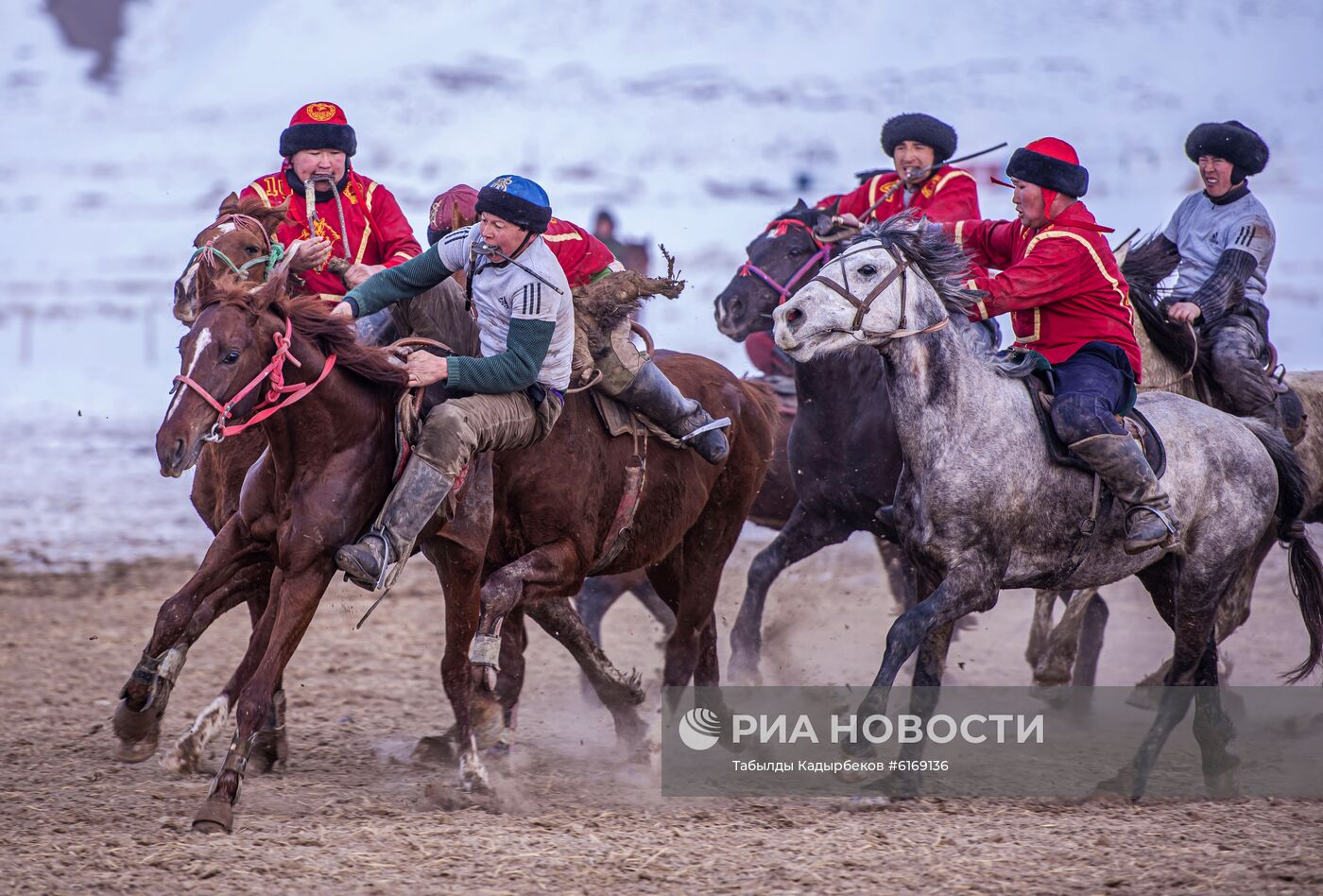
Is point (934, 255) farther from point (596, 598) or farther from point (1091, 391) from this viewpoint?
point (596, 598)

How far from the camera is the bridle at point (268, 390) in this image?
15.6ft

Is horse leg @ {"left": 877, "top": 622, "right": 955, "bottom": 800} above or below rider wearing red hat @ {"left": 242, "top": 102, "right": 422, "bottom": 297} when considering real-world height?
below

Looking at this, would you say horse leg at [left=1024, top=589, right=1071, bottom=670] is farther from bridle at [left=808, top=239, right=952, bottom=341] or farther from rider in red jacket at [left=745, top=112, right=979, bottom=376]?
bridle at [left=808, top=239, right=952, bottom=341]

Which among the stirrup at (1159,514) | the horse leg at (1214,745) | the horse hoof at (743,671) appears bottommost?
the horse leg at (1214,745)

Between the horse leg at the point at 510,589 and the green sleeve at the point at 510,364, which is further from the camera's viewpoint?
the horse leg at the point at 510,589

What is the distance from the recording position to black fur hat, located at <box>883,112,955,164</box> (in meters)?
7.78

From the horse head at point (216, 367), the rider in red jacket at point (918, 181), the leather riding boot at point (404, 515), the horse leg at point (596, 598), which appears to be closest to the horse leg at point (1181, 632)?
the rider in red jacket at point (918, 181)

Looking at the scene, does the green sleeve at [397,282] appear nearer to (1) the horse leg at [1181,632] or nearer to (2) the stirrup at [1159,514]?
(2) the stirrup at [1159,514]

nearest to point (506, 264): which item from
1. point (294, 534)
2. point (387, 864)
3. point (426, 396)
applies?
point (426, 396)

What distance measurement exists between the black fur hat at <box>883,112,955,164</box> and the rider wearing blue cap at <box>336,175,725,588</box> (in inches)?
113

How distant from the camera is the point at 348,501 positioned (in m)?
5.24

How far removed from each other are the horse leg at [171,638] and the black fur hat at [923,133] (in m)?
4.22

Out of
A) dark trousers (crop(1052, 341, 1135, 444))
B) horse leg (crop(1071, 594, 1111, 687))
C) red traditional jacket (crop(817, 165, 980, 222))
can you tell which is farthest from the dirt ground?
red traditional jacket (crop(817, 165, 980, 222))

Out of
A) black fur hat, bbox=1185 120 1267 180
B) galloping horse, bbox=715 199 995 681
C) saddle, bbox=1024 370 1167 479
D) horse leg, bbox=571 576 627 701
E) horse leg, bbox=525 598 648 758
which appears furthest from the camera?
horse leg, bbox=571 576 627 701
